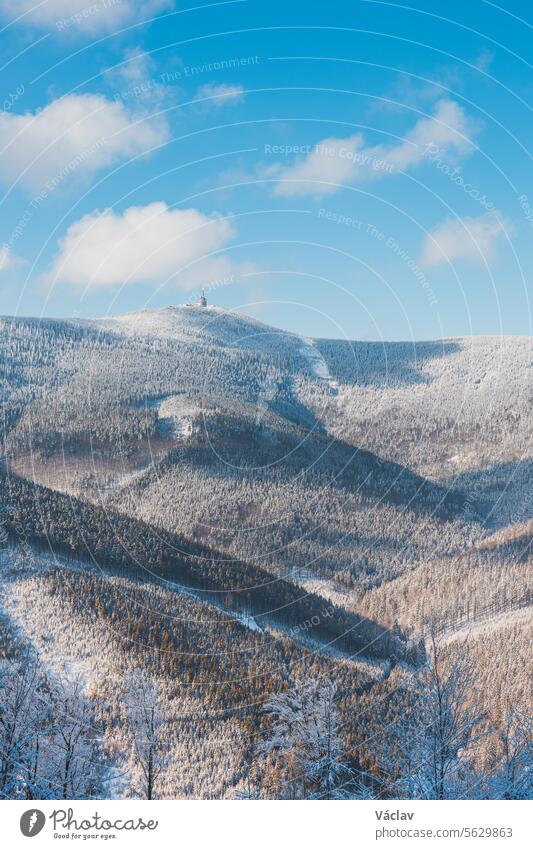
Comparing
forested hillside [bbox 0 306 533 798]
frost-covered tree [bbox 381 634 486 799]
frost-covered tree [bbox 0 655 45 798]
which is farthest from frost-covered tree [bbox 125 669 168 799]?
frost-covered tree [bbox 381 634 486 799]

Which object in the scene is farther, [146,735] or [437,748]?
[146,735]

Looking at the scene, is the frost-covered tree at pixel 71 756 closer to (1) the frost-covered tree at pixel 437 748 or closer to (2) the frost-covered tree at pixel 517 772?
(1) the frost-covered tree at pixel 437 748

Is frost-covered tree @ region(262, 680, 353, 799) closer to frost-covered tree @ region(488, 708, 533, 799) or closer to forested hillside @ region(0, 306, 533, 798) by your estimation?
forested hillside @ region(0, 306, 533, 798)

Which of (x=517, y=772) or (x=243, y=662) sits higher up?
(x=243, y=662)

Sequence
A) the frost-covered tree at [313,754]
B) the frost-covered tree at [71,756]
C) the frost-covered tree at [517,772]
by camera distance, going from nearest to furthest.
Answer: the frost-covered tree at [71,756] < the frost-covered tree at [517,772] < the frost-covered tree at [313,754]

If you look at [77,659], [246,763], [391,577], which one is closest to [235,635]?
[77,659]

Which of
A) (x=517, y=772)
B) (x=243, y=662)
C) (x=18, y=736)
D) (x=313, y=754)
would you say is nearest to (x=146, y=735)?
(x=18, y=736)

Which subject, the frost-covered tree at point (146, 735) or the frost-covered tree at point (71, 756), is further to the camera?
the frost-covered tree at point (146, 735)

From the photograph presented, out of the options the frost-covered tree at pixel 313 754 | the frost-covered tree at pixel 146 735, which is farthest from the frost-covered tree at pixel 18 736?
the frost-covered tree at pixel 313 754

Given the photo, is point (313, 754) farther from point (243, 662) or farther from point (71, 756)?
point (243, 662)
